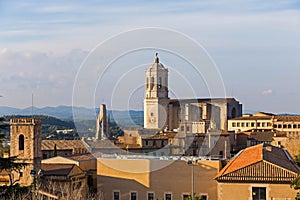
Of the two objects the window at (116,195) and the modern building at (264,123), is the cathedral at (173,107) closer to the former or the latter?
the modern building at (264,123)

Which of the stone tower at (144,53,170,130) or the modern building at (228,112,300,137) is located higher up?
the stone tower at (144,53,170,130)

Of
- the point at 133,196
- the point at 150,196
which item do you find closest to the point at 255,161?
the point at 150,196

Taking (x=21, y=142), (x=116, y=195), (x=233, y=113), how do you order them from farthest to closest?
(x=233, y=113) → (x=21, y=142) → (x=116, y=195)

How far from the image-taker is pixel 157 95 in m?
75.7

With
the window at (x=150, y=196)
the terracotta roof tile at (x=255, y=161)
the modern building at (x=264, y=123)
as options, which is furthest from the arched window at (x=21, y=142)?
the modern building at (x=264, y=123)

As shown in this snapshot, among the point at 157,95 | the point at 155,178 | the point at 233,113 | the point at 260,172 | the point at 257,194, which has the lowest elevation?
the point at 257,194

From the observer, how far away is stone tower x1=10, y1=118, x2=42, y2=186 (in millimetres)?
33000

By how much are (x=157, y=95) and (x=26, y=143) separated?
42456 mm

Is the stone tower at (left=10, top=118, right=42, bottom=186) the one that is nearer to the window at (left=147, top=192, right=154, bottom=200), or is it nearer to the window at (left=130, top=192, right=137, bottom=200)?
the window at (left=130, top=192, right=137, bottom=200)

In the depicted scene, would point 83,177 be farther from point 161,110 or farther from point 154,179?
point 161,110

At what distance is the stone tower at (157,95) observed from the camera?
234 feet

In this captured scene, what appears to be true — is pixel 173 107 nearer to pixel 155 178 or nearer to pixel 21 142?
pixel 21 142

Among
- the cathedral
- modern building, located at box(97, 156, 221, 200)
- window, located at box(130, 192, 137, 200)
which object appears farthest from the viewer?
the cathedral

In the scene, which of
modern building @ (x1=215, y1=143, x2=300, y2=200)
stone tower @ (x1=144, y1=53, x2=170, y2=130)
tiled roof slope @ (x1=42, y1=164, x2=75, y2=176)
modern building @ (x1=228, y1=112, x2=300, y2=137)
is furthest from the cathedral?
modern building @ (x1=215, y1=143, x2=300, y2=200)
